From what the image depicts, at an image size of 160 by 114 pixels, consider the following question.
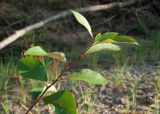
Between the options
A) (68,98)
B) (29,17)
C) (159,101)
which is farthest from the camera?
(29,17)

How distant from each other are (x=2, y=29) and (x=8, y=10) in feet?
1.46

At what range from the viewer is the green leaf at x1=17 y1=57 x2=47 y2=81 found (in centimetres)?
66

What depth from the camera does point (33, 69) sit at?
666 mm

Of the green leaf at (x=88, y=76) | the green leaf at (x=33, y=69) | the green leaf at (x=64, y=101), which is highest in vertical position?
the green leaf at (x=33, y=69)

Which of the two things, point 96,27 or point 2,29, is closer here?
point 2,29

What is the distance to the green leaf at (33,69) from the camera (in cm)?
66

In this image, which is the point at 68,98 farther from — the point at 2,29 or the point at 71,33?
the point at 71,33

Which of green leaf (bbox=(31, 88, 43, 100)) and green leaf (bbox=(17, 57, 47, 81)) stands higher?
green leaf (bbox=(17, 57, 47, 81))

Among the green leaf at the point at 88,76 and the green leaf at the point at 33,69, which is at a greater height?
the green leaf at the point at 33,69

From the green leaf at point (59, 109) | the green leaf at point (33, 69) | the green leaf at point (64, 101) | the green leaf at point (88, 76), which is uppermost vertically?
the green leaf at point (33, 69)

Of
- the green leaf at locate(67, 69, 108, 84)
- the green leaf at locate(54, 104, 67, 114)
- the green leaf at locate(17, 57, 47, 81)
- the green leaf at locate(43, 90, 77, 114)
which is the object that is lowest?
the green leaf at locate(54, 104, 67, 114)

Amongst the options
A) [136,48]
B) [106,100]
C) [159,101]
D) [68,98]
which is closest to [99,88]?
[106,100]

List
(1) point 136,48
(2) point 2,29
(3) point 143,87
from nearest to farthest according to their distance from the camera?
(3) point 143,87 → (1) point 136,48 → (2) point 2,29

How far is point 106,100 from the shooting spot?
216 centimetres
